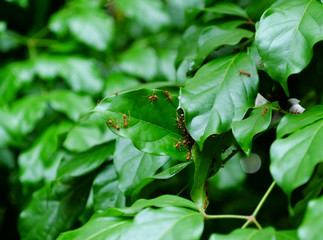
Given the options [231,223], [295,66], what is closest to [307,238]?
[295,66]

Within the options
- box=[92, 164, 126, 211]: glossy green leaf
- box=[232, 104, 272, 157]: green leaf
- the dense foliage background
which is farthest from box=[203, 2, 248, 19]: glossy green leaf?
box=[92, 164, 126, 211]: glossy green leaf

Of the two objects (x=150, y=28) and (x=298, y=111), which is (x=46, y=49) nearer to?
(x=150, y=28)

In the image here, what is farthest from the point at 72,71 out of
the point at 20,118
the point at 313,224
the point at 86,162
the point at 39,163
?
the point at 313,224

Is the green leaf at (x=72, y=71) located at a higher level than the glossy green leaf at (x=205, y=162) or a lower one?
lower

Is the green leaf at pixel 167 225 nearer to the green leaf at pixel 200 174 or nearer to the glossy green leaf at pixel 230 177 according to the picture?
the green leaf at pixel 200 174

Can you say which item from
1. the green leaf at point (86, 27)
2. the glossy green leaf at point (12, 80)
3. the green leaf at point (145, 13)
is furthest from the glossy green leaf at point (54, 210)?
the green leaf at point (145, 13)

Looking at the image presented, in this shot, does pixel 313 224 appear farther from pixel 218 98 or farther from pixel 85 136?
pixel 85 136
